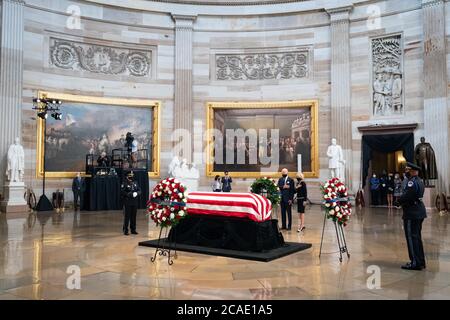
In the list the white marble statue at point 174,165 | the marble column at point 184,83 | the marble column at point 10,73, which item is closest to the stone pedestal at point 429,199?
the white marble statue at point 174,165

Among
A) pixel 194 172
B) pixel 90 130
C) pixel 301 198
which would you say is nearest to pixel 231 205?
pixel 301 198

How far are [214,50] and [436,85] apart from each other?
10.4m

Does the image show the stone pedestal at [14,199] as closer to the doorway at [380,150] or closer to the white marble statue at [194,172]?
the white marble statue at [194,172]

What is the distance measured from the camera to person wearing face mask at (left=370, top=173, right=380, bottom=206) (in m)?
19.1

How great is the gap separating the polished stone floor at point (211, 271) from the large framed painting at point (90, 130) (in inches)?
325

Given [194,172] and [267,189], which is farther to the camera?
[194,172]

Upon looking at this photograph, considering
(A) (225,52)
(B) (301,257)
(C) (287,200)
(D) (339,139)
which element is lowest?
(B) (301,257)

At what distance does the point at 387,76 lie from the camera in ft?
63.4

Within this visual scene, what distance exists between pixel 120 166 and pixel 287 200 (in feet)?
33.4

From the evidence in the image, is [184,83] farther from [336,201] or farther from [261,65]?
[336,201]

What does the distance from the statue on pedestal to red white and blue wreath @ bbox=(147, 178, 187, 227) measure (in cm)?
1210
